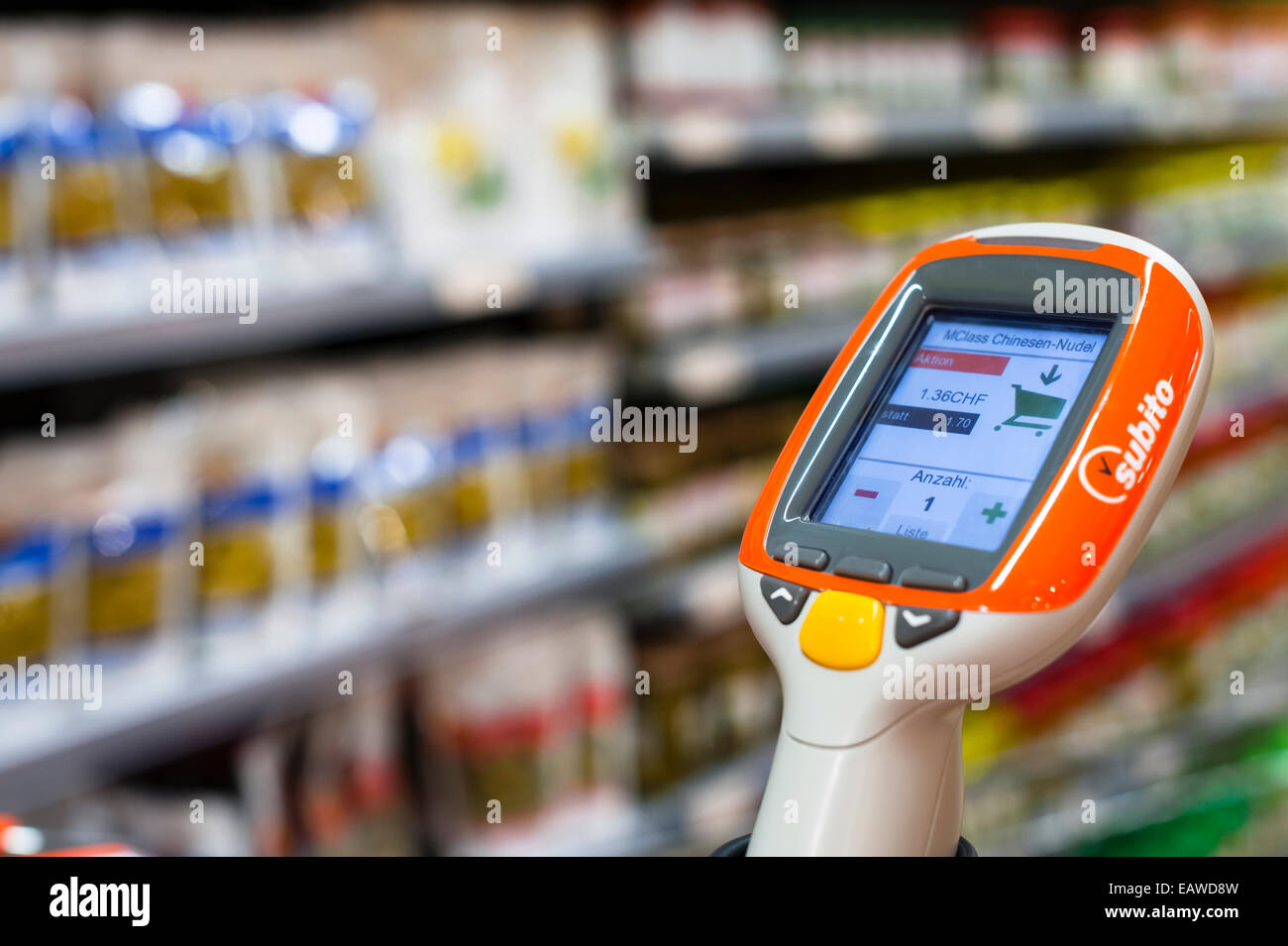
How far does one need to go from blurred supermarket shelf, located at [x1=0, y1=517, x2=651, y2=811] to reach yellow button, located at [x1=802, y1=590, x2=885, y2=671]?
1099 millimetres

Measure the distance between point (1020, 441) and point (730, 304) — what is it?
186 centimetres

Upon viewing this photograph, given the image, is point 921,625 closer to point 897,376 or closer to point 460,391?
point 897,376

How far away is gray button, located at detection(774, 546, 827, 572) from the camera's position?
0.64m

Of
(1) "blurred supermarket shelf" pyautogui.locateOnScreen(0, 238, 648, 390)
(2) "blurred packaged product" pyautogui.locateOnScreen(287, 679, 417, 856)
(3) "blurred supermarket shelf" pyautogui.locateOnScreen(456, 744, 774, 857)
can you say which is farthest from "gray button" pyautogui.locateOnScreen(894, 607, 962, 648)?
(3) "blurred supermarket shelf" pyautogui.locateOnScreen(456, 744, 774, 857)

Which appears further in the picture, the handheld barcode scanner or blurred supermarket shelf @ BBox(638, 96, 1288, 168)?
blurred supermarket shelf @ BBox(638, 96, 1288, 168)

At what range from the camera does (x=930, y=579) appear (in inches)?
23.7

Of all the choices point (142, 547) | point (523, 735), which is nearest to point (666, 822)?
point (523, 735)

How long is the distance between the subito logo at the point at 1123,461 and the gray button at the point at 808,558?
0.13 m

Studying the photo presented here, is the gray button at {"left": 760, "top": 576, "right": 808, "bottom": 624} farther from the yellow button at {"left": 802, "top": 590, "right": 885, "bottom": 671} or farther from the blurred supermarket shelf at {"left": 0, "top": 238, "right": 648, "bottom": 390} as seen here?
the blurred supermarket shelf at {"left": 0, "top": 238, "right": 648, "bottom": 390}

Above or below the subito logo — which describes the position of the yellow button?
below

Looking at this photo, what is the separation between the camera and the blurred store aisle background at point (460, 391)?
5.07 ft
